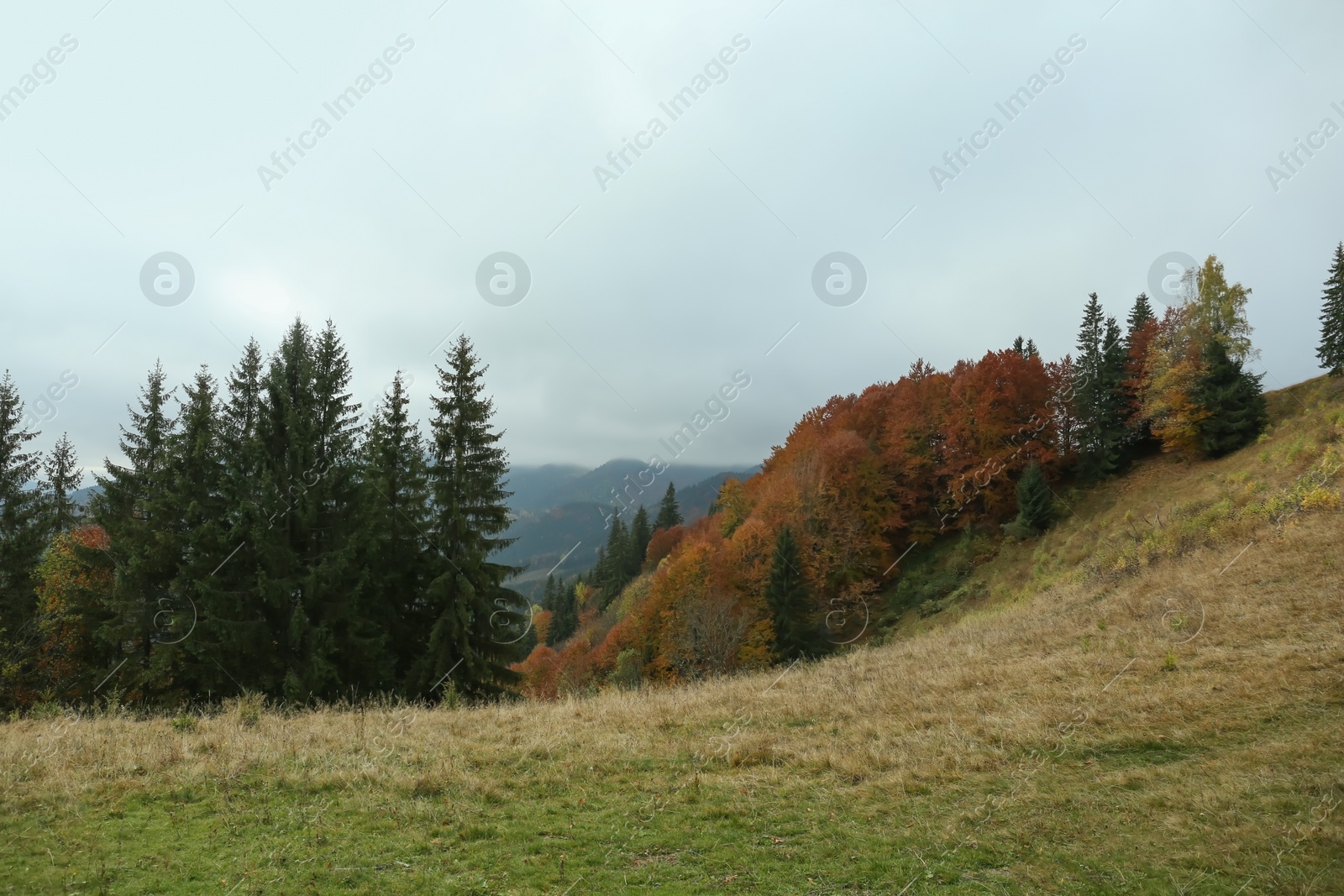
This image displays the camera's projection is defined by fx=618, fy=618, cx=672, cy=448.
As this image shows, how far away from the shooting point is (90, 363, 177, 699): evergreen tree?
22234 millimetres

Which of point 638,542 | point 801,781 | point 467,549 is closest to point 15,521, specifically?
point 467,549

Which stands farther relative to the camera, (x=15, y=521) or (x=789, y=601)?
(x=789, y=601)

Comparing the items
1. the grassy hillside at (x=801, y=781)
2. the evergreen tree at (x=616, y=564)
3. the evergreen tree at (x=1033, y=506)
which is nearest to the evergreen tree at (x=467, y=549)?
the grassy hillside at (x=801, y=781)

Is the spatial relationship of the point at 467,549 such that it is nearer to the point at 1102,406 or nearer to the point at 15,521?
the point at 15,521

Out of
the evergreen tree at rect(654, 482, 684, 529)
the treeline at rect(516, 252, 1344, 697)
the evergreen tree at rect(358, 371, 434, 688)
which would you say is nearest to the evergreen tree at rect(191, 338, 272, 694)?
the evergreen tree at rect(358, 371, 434, 688)

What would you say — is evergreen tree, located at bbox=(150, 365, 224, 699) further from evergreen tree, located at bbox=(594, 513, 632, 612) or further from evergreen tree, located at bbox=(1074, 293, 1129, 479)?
evergreen tree, located at bbox=(594, 513, 632, 612)

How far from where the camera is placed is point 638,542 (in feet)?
301

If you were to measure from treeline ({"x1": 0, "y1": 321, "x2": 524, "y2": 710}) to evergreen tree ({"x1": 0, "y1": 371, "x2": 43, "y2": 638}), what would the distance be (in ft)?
0.61

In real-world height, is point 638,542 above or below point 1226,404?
above

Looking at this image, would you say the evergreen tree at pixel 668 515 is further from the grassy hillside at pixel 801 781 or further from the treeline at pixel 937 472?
the grassy hillside at pixel 801 781

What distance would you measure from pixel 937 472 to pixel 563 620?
59036 mm

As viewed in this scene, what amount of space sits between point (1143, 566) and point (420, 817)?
23003mm

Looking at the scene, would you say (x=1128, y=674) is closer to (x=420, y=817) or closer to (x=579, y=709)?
(x=579, y=709)

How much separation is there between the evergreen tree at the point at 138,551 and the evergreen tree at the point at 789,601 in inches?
1205
